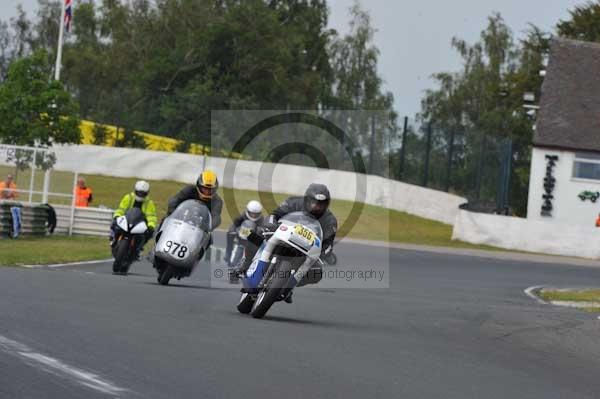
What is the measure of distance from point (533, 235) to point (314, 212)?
2356 cm

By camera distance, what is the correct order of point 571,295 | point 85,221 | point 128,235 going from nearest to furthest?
point 128,235
point 571,295
point 85,221

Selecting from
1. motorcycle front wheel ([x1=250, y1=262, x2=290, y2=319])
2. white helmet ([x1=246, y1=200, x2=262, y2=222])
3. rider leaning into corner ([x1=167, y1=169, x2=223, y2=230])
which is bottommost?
motorcycle front wheel ([x1=250, y1=262, x2=290, y2=319])

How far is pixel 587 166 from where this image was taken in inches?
1716

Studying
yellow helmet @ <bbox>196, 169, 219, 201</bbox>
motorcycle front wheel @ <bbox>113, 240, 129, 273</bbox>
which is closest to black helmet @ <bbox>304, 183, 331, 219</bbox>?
yellow helmet @ <bbox>196, 169, 219, 201</bbox>

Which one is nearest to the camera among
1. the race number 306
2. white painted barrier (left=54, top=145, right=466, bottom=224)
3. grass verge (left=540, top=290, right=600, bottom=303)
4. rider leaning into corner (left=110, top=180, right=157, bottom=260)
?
the race number 306

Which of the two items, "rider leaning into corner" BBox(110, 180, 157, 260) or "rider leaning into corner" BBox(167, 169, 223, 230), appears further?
"rider leaning into corner" BBox(110, 180, 157, 260)

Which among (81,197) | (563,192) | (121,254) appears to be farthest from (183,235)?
(563,192)

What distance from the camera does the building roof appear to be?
144 ft

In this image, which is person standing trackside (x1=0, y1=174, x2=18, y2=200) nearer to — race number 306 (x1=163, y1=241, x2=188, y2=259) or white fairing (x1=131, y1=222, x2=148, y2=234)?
white fairing (x1=131, y1=222, x2=148, y2=234)

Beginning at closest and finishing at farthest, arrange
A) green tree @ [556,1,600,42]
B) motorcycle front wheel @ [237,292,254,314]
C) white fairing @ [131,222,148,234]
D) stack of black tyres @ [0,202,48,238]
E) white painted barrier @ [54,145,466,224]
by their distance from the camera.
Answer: motorcycle front wheel @ [237,292,254,314] → white fairing @ [131,222,148,234] → stack of black tyres @ [0,202,48,238] → white painted barrier @ [54,145,466,224] → green tree @ [556,1,600,42]

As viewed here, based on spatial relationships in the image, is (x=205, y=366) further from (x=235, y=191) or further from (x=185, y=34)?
(x=185, y=34)

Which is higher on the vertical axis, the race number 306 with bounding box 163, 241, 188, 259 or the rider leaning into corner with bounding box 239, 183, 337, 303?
the rider leaning into corner with bounding box 239, 183, 337, 303

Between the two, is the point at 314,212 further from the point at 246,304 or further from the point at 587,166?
the point at 587,166

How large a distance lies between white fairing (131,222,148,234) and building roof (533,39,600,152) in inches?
1078
